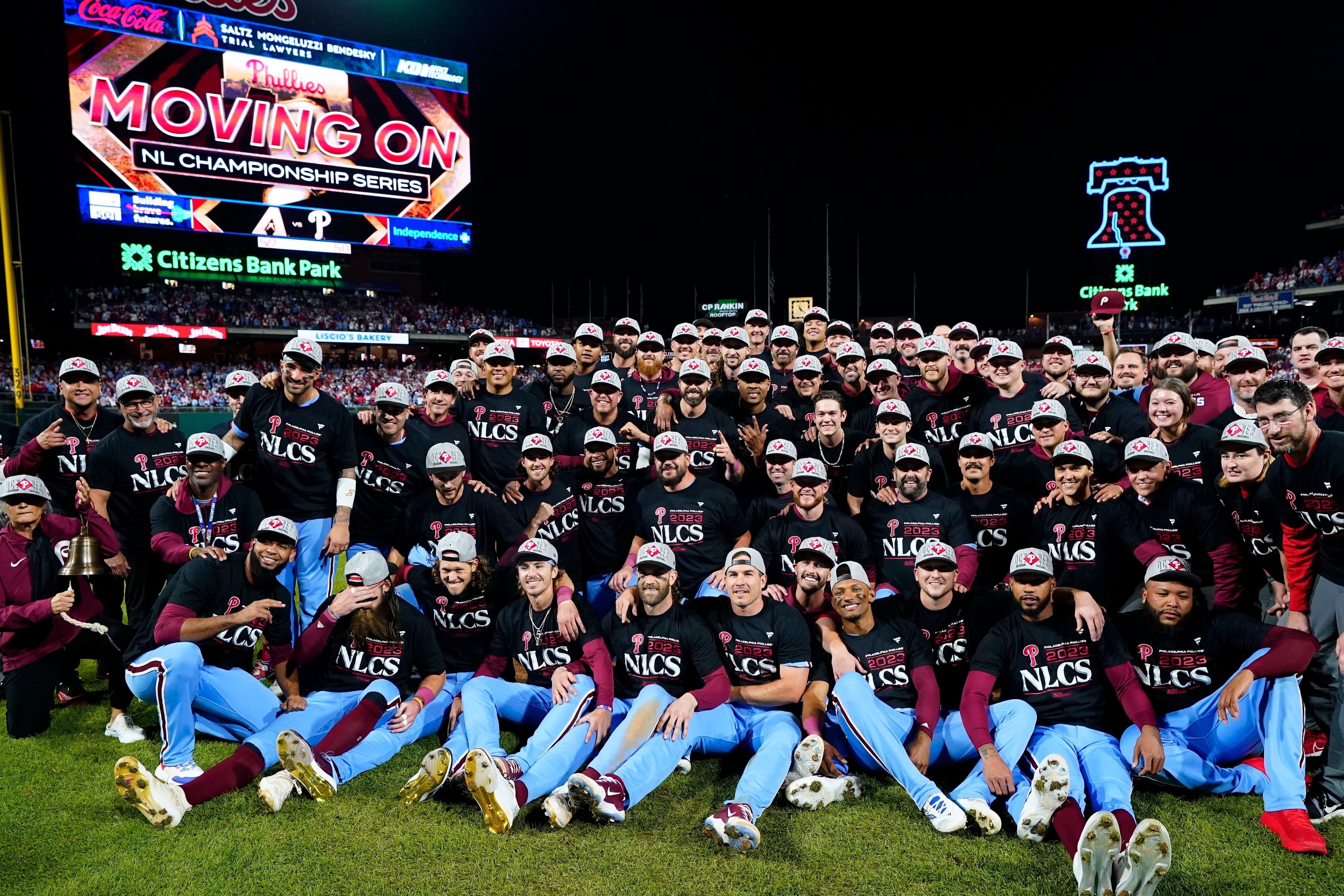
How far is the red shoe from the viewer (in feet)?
14.3

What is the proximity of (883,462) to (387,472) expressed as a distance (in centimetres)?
445

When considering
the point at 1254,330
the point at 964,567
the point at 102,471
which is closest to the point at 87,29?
the point at 102,471

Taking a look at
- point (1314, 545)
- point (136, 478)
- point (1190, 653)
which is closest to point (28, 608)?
point (136, 478)

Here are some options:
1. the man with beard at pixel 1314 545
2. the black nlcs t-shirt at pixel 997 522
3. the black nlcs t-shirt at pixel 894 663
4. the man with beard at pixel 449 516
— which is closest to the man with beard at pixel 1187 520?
the man with beard at pixel 1314 545

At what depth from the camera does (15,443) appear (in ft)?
29.2

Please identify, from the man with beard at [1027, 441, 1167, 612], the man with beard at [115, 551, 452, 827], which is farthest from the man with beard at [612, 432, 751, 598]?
the man with beard at [1027, 441, 1167, 612]

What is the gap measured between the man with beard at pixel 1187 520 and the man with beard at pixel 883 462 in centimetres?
145

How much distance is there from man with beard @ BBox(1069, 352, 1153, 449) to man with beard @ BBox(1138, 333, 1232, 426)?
463 mm

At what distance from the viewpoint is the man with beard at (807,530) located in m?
6.26

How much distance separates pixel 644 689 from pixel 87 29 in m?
34.9

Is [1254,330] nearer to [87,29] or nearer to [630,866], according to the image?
[630,866]

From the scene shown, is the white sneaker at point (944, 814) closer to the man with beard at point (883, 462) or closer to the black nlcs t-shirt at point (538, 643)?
the man with beard at point (883, 462)

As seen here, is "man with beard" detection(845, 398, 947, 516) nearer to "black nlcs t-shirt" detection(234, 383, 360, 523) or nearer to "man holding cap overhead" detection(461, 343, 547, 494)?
"man holding cap overhead" detection(461, 343, 547, 494)

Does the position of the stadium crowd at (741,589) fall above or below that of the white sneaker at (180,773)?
above
